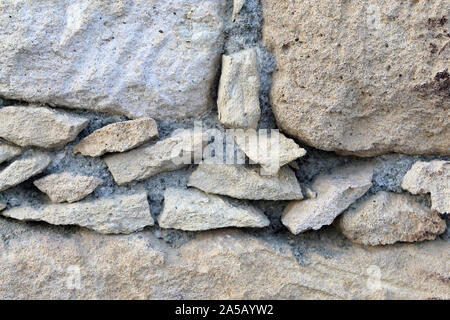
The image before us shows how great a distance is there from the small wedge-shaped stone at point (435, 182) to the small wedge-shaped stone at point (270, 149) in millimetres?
265

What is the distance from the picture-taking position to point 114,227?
105 cm

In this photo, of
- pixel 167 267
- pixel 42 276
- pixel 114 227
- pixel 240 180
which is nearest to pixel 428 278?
pixel 240 180

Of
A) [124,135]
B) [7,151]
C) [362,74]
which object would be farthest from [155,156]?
[362,74]

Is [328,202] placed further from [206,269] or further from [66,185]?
[66,185]

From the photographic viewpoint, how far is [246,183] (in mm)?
1060

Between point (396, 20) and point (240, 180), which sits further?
point (240, 180)

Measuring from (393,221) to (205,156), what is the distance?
17.9 inches

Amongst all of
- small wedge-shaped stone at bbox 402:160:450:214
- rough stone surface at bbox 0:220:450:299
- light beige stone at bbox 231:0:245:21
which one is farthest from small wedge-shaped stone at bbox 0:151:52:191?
small wedge-shaped stone at bbox 402:160:450:214

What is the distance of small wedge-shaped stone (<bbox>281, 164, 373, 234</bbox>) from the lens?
1046 mm

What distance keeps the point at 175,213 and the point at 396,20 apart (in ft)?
2.06

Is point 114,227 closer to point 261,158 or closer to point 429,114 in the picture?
point 261,158

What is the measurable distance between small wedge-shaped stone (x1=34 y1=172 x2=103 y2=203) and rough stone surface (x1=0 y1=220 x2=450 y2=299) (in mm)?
90

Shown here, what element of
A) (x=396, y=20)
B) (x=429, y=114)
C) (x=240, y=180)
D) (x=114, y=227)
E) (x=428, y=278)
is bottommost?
(x=428, y=278)

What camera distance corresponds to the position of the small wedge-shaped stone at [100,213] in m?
1.04
